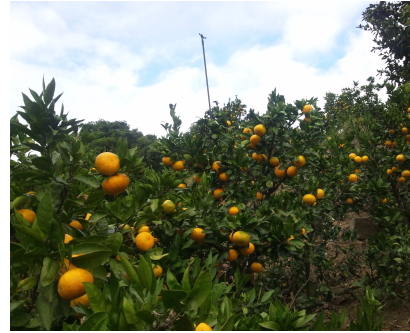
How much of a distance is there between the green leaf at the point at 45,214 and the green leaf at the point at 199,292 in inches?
16.5

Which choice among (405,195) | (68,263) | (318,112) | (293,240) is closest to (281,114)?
(318,112)

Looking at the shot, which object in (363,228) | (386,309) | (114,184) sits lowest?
(386,309)

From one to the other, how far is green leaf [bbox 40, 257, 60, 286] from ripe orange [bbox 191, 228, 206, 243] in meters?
1.06

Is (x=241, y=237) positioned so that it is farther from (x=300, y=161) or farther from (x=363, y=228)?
(x=363, y=228)

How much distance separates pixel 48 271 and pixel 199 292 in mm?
402

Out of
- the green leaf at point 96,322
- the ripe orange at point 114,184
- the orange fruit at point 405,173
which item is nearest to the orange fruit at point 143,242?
the ripe orange at point 114,184

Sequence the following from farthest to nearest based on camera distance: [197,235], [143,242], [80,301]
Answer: [197,235], [143,242], [80,301]

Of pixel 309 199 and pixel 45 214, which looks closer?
pixel 45 214

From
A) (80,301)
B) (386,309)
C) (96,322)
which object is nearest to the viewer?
(96,322)

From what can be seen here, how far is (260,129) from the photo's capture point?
7.89ft

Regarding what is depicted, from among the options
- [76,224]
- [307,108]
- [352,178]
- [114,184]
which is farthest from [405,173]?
[76,224]

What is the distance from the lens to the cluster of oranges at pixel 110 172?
1169 mm

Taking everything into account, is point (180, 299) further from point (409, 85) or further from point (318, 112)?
point (409, 85)

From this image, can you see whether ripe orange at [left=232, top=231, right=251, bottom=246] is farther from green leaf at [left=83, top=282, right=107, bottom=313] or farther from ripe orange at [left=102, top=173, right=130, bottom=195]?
green leaf at [left=83, top=282, right=107, bottom=313]
